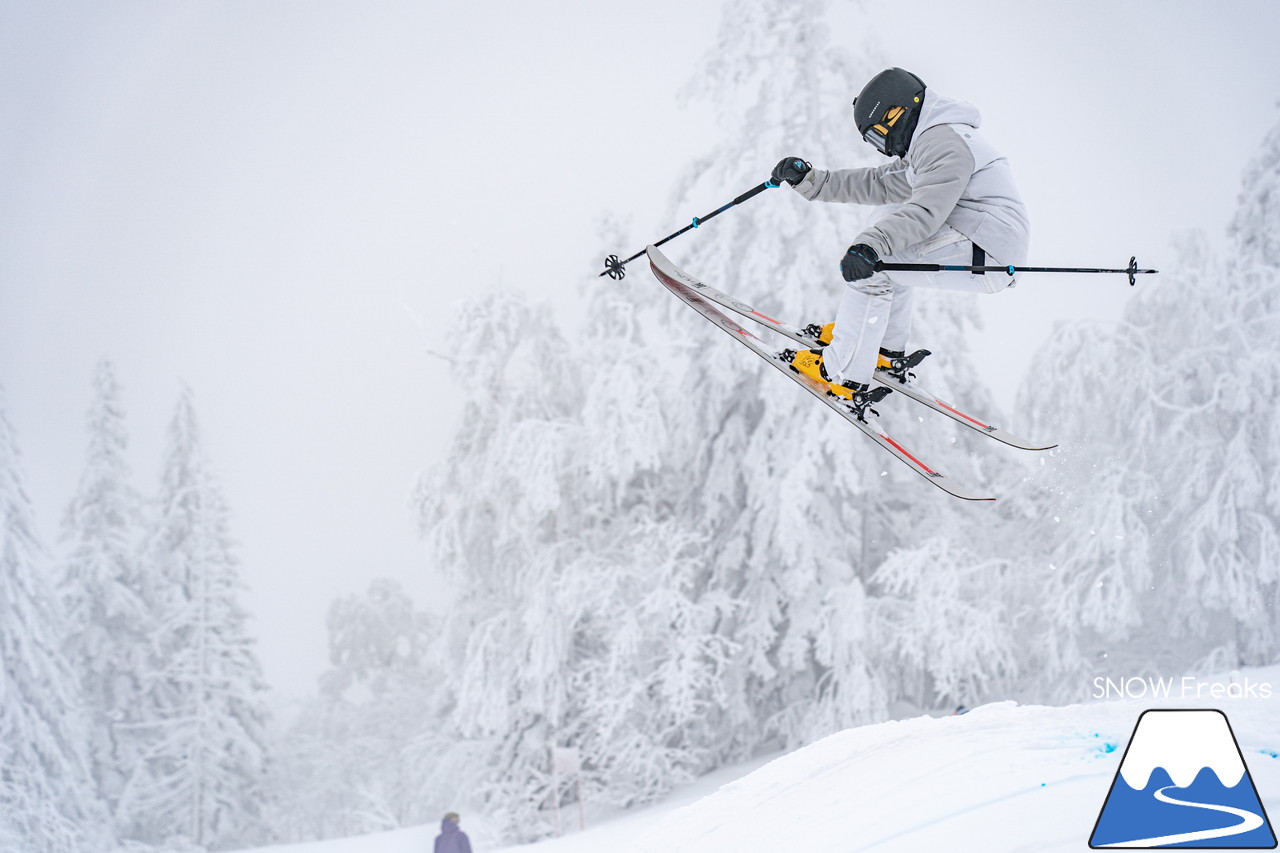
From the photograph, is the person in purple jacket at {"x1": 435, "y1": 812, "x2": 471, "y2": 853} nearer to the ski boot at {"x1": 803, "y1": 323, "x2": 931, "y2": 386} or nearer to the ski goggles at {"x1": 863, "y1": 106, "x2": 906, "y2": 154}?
the ski boot at {"x1": 803, "y1": 323, "x2": 931, "y2": 386}

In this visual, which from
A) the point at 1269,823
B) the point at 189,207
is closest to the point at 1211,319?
the point at 1269,823

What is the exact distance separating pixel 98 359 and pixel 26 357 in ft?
20.4

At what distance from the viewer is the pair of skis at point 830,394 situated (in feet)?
14.5

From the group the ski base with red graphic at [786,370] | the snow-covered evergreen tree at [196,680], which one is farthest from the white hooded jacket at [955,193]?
the snow-covered evergreen tree at [196,680]

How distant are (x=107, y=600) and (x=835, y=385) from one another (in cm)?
1301

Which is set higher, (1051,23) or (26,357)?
(1051,23)

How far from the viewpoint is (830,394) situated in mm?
4414

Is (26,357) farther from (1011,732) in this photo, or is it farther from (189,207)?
(1011,732)

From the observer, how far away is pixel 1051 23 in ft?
54.6

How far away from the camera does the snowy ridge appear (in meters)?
2.98

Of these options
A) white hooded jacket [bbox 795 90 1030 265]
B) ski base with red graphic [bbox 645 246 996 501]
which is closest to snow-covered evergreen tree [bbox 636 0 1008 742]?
ski base with red graphic [bbox 645 246 996 501]

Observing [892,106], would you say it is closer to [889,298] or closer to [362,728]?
[889,298]

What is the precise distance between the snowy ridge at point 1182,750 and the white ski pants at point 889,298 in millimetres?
1565

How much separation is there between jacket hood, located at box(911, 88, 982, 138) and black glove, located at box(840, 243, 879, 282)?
574 mm
